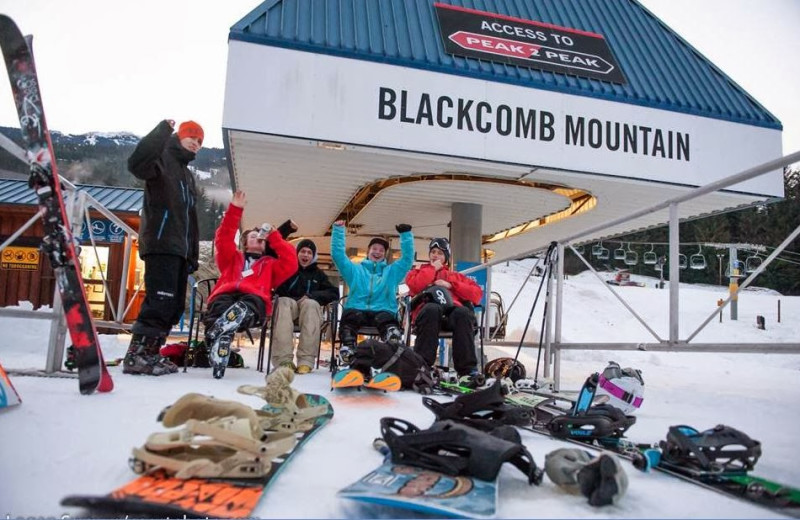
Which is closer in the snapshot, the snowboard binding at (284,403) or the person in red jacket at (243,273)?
the snowboard binding at (284,403)

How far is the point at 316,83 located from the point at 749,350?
479 cm

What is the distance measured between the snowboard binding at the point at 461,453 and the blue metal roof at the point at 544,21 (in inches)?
198

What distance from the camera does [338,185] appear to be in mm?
7375

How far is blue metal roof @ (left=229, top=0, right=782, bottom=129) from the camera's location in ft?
18.3

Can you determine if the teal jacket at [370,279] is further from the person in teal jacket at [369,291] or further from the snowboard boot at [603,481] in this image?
the snowboard boot at [603,481]

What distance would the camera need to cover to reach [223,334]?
3875mm

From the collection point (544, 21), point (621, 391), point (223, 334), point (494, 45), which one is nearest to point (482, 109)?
point (494, 45)

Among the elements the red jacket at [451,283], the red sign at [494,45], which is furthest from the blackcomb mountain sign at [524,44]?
Answer: the red jacket at [451,283]

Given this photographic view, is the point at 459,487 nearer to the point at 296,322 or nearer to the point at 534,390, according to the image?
the point at 534,390

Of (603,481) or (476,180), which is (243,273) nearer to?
(603,481)

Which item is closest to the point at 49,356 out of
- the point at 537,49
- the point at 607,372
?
the point at 607,372

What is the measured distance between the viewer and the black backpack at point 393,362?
11.5 feet

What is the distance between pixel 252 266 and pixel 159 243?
99cm

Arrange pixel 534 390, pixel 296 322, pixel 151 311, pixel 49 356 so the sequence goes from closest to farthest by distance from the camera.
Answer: pixel 49 356 < pixel 151 311 < pixel 534 390 < pixel 296 322
